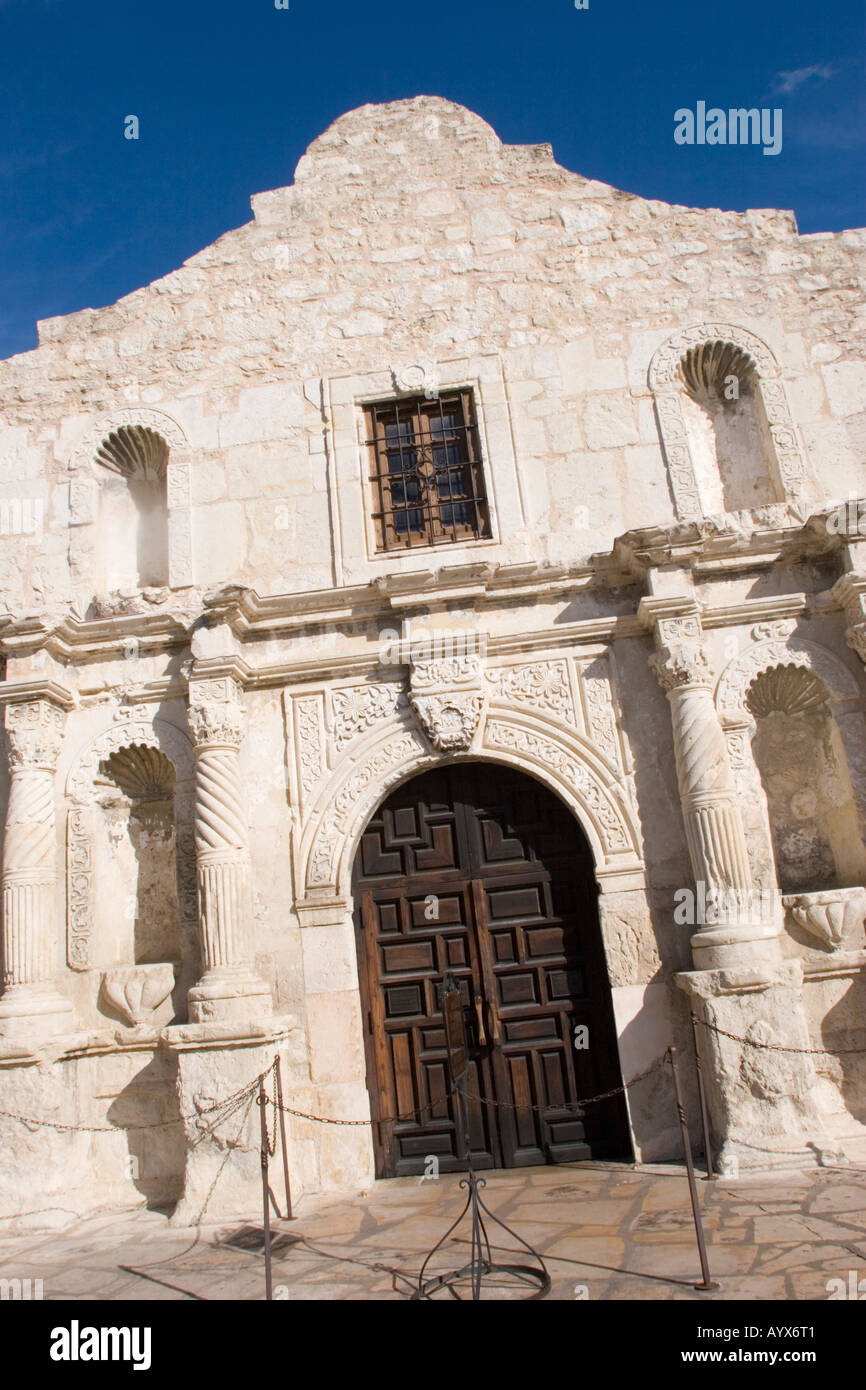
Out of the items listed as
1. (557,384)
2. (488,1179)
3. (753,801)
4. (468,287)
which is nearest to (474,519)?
(557,384)

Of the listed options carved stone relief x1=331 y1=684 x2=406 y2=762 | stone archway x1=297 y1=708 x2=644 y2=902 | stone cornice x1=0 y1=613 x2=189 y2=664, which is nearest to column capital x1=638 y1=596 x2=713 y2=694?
stone archway x1=297 y1=708 x2=644 y2=902

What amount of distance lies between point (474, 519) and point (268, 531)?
161cm

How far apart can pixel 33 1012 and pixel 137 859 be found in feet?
4.46

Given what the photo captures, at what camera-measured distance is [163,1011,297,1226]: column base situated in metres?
5.65

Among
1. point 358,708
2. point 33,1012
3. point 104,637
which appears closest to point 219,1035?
point 33,1012

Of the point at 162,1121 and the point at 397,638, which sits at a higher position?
the point at 397,638

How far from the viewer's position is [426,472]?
7.58m

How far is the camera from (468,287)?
25.5 feet

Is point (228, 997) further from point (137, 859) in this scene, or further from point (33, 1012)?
point (137, 859)

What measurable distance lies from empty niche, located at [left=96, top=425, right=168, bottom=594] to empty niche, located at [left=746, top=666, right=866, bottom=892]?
190 inches

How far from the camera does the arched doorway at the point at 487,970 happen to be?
635 centimetres

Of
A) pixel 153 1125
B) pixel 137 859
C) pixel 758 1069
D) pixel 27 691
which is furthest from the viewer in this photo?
pixel 137 859

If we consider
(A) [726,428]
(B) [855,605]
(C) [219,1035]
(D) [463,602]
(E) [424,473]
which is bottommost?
(C) [219,1035]
